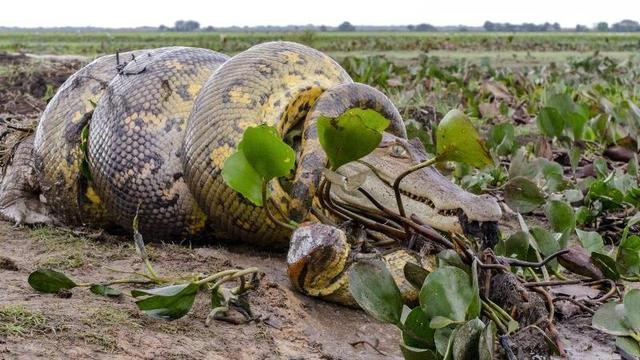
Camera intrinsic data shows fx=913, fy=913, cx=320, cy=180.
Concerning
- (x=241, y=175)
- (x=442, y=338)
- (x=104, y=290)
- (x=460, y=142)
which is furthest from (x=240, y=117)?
(x=442, y=338)

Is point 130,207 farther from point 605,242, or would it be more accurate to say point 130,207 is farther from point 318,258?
point 605,242

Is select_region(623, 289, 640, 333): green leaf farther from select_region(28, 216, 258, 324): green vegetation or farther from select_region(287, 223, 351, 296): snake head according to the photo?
select_region(28, 216, 258, 324): green vegetation

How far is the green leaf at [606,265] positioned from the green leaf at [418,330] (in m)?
0.82

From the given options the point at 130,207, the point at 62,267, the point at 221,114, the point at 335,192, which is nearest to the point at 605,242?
the point at 335,192

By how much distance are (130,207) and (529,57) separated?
1419cm

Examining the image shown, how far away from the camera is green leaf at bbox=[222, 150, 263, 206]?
264 cm

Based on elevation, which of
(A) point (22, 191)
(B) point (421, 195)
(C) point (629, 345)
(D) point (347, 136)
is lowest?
(A) point (22, 191)

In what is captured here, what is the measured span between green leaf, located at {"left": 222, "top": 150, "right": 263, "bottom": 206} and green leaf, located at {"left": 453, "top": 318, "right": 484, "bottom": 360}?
0.80m

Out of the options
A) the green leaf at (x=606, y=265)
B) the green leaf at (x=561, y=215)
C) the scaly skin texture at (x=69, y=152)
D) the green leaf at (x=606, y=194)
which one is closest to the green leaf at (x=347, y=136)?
the green leaf at (x=606, y=265)

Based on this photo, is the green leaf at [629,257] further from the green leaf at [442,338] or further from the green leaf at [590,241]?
the green leaf at [442,338]

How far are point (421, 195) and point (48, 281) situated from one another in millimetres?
1235

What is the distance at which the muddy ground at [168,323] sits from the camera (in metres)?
2.31

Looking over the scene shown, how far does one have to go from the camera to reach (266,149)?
8.56 ft

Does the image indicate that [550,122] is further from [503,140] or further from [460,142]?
[460,142]
